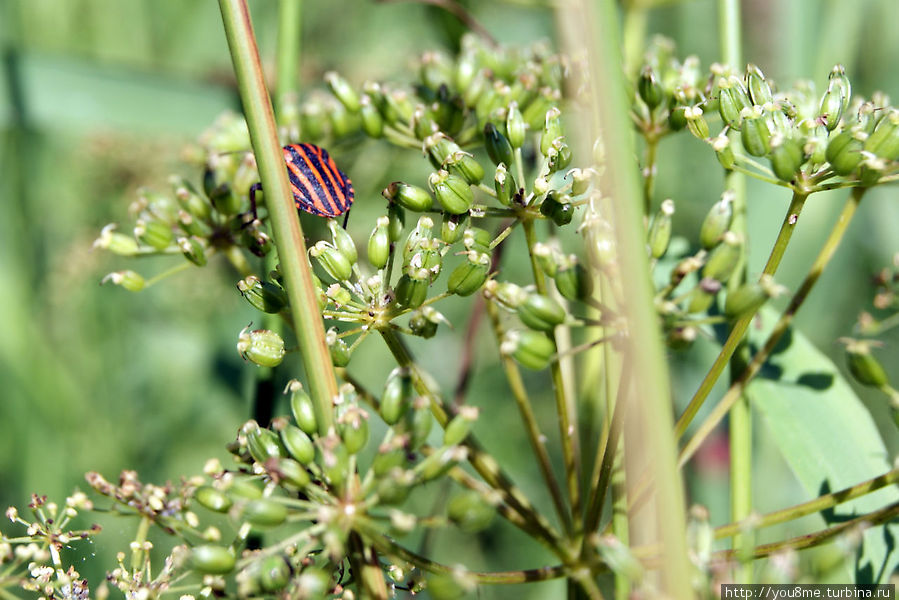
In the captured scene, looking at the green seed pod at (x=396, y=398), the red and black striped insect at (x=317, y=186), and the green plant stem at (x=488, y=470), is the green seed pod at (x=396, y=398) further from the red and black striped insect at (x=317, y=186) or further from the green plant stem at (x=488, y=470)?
the red and black striped insect at (x=317, y=186)

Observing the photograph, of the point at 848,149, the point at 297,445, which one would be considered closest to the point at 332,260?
the point at 297,445

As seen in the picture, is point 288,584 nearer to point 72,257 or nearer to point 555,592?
point 555,592

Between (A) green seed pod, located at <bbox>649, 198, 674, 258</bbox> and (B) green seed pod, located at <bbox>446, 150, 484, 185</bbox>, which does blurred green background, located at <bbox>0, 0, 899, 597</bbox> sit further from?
(B) green seed pod, located at <bbox>446, 150, 484, 185</bbox>

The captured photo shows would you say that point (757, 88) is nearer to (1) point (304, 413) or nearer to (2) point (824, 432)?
(2) point (824, 432)

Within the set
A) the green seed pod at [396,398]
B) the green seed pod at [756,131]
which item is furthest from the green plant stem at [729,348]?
the green seed pod at [396,398]

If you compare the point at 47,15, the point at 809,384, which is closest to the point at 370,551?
the point at 809,384

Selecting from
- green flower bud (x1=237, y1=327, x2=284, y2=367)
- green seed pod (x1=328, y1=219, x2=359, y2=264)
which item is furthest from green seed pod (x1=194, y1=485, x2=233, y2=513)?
green seed pod (x1=328, y1=219, x2=359, y2=264)

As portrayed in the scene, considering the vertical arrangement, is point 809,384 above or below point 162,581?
above
